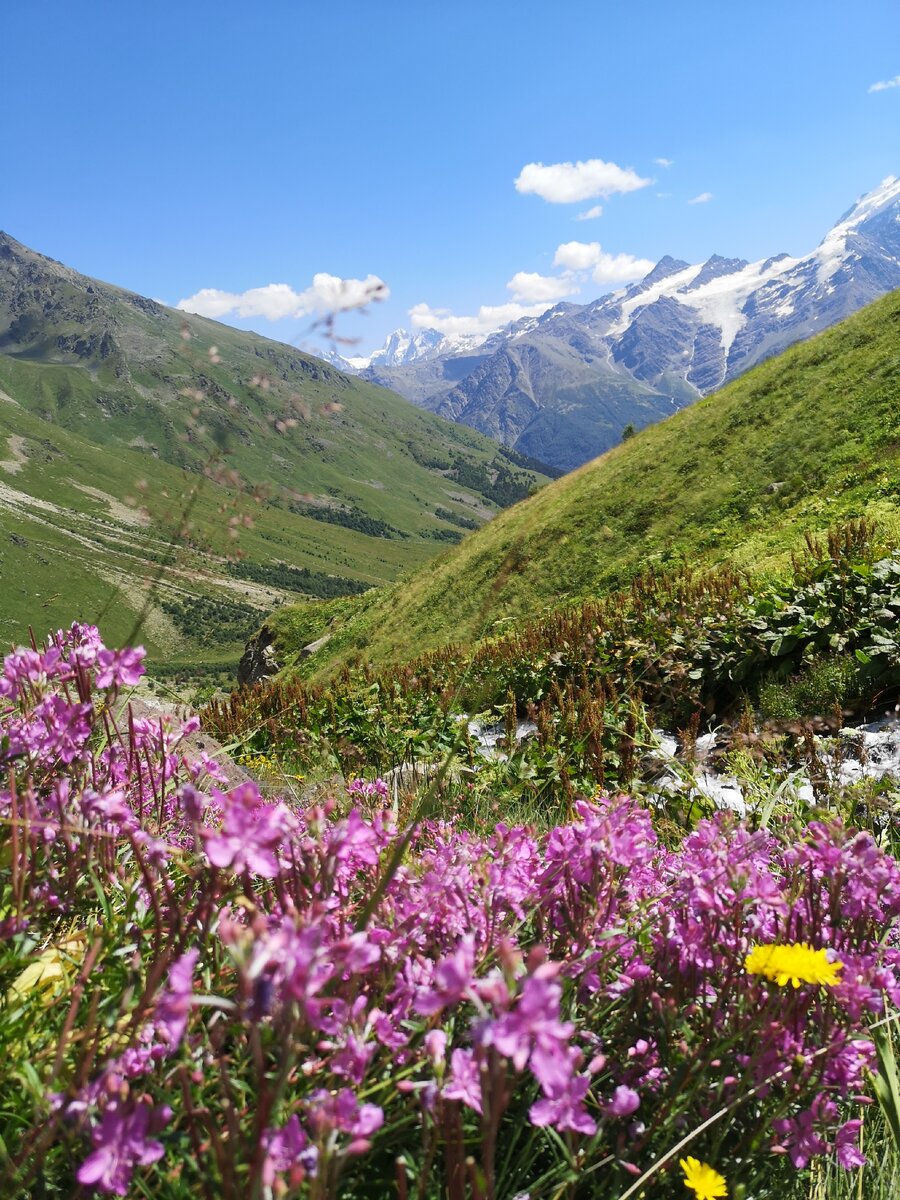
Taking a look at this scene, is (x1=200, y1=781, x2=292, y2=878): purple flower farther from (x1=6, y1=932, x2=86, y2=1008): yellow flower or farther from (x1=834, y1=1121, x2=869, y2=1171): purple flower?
(x1=834, y1=1121, x2=869, y2=1171): purple flower

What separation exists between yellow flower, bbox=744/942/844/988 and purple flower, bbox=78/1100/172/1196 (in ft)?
4.30

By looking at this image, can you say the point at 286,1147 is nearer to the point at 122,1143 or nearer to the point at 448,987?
the point at 122,1143

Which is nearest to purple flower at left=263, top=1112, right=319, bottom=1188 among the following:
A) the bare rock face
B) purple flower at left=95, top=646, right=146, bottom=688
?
purple flower at left=95, top=646, right=146, bottom=688

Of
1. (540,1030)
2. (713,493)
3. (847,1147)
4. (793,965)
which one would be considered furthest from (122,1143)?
(713,493)

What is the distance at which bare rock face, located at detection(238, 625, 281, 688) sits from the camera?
3634 centimetres

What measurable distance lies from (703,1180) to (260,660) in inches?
1483

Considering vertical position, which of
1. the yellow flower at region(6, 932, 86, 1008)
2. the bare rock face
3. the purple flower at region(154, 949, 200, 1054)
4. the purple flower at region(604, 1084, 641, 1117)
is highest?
the purple flower at region(154, 949, 200, 1054)

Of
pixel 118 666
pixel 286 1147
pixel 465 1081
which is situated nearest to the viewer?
pixel 286 1147

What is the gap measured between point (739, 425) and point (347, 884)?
26431 millimetres

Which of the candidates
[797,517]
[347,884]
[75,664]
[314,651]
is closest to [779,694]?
[347,884]

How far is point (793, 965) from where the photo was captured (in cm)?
171

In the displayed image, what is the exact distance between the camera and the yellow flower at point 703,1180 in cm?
166

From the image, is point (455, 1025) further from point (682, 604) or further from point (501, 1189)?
point (682, 604)

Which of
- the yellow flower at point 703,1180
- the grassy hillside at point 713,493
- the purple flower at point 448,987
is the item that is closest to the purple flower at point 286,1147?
the purple flower at point 448,987
